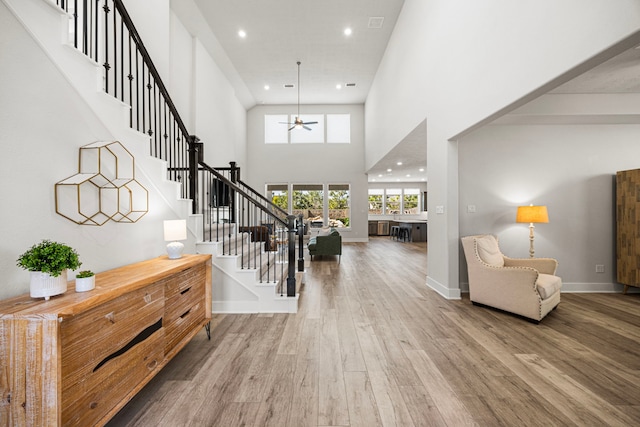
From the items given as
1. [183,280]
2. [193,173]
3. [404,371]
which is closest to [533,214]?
[404,371]

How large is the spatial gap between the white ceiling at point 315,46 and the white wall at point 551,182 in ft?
3.22

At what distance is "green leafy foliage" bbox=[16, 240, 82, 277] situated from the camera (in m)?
1.38

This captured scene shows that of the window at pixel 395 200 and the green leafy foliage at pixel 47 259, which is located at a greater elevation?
the window at pixel 395 200

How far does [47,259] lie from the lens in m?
1.41

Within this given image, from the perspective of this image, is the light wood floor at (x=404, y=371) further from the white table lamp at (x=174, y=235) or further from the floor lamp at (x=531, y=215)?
the floor lamp at (x=531, y=215)

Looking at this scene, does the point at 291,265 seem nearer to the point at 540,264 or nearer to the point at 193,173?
the point at 193,173

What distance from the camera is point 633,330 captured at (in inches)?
121

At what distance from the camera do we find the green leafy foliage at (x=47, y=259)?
1.38 m

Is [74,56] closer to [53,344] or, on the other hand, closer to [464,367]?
[53,344]

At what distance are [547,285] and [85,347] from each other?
4247 millimetres

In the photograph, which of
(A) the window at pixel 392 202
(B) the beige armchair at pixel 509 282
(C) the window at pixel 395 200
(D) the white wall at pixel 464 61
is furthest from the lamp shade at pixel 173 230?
(A) the window at pixel 392 202

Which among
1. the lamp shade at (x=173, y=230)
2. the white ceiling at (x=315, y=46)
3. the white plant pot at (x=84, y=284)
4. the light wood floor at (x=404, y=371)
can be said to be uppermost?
the white ceiling at (x=315, y=46)

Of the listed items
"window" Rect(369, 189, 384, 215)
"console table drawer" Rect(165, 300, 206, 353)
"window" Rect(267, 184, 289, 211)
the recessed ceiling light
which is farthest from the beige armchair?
"window" Rect(369, 189, 384, 215)

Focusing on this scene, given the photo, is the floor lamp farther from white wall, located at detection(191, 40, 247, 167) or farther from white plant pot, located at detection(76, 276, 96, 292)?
white wall, located at detection(191, 40, 247, 167)
